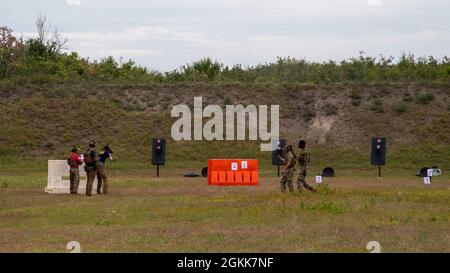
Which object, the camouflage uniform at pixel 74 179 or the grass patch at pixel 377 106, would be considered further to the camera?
the grass patch at pixel 377 106

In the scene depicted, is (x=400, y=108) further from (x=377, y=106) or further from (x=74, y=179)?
(x=74, y=179)

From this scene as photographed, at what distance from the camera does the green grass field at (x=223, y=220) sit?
1870cm

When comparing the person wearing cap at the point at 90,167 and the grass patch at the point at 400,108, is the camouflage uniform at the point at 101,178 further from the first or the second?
the grass patch at the point at 400,108

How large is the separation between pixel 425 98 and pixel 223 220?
3958 centimetres

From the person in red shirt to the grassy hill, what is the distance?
17451 mm

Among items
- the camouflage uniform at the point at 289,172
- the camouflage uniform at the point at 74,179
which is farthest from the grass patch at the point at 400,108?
the camouflage uniform at the point at 74,179

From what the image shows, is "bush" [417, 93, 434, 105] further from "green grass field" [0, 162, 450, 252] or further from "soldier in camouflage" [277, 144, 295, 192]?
"soldier in camouflage" [277, 144, 295, 192]

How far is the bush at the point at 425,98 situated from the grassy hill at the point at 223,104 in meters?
0.06

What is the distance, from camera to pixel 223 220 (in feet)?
77.4

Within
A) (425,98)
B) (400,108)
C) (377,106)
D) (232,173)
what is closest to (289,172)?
(232,173)

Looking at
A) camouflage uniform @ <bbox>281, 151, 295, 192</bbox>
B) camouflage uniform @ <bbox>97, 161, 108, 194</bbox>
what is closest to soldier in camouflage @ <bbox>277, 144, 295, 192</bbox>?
camouflage uniform @ <bbox>281, 151, 295, 192</bbox>

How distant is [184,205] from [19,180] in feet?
52.0

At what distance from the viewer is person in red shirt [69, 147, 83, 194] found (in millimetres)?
34031
